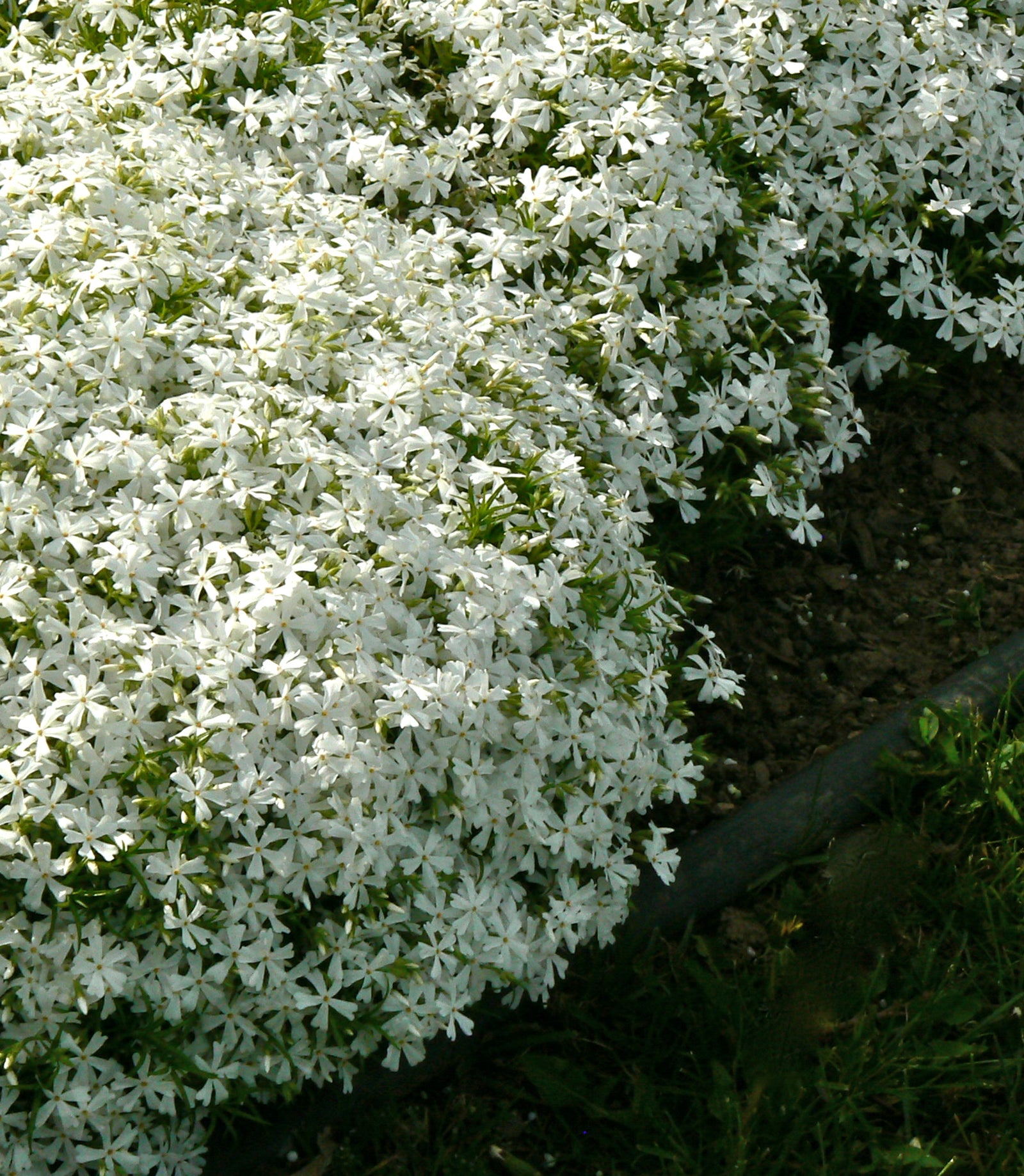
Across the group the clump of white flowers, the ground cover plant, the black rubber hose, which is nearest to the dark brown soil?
A: the black rubber hose

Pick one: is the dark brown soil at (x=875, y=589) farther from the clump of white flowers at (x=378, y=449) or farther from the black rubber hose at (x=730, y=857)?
the clump of white flowers at (x=378, y=449)

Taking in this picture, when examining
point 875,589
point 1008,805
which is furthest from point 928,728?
point 875,589

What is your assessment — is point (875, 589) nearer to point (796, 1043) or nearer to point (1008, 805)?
point (1008, 805)

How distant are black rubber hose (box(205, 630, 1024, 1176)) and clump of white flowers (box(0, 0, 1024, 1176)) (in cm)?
16

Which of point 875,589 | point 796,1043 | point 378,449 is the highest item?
point 378,449

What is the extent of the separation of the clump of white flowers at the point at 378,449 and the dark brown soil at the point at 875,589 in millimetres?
201

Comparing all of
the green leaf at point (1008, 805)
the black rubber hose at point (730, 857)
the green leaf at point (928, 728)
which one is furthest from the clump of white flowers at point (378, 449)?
the green leaf at point (1008, 805)

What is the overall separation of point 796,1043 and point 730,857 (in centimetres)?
53

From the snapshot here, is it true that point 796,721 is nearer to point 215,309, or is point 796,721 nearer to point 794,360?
point 794,360

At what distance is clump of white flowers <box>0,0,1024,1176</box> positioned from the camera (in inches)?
109

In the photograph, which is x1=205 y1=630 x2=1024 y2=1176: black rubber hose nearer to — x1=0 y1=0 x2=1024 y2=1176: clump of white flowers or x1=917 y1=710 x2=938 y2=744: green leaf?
x1=917 y1=710 x2=938 y2=744: green leaf

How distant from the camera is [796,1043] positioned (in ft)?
10.6

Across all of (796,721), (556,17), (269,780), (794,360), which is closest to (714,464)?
(794,360)

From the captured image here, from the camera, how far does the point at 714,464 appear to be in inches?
158
